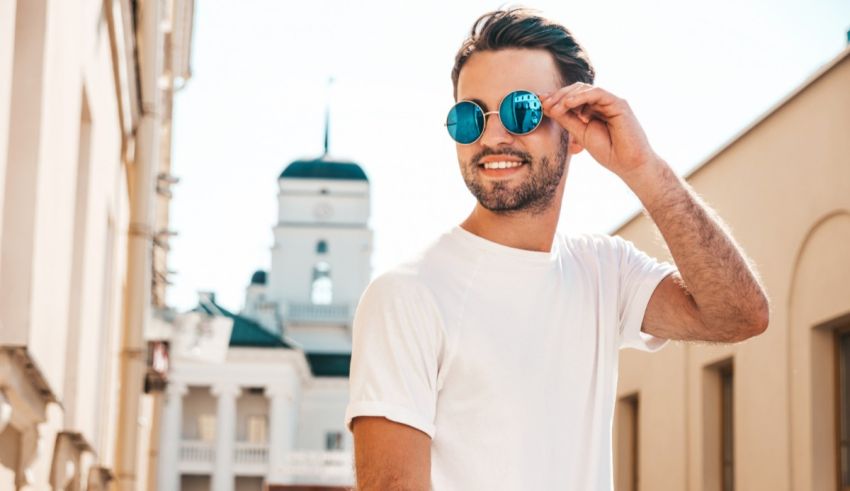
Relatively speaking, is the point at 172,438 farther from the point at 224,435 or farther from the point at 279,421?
the point at 279,421

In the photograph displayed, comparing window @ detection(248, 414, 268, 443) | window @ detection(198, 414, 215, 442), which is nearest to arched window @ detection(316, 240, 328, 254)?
window @ detection(248, 414, 268, 443)

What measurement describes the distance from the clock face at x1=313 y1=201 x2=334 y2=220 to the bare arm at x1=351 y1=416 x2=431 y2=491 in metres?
80.7

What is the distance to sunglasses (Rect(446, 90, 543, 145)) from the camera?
10.3ft

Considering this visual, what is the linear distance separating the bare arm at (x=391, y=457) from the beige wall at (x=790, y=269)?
709 cm

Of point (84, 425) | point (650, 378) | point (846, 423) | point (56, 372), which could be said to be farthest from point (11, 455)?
point (650, 378)

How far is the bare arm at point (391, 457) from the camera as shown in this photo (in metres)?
2.87

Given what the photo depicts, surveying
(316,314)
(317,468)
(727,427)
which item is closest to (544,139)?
(727,427)

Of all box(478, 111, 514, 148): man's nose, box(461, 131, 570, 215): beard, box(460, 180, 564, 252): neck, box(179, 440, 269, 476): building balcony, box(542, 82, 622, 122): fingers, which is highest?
box(179, 440, 269, 476): building balcony

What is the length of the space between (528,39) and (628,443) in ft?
44.8

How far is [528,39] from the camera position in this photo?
3240 millimetres

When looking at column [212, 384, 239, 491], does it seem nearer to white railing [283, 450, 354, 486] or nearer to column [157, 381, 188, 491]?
column [157, 381, 188, 491]

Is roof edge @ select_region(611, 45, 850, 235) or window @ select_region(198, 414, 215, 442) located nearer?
roof edge @ select_region(611, 45, 850, 235)

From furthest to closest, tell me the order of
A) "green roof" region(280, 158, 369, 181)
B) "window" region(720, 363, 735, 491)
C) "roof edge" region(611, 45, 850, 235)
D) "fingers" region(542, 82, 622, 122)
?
1. "green roof" region(280, 158, 369, 181)
2. "window" region(720, 363, 735, 491)
3. "roof edge" region(611, 45, 850, 235)
4. "fingers" region(542, 82, 622, 122)

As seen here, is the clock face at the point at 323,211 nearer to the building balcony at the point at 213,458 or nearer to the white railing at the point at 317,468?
the building balcony at the point at 213,458
